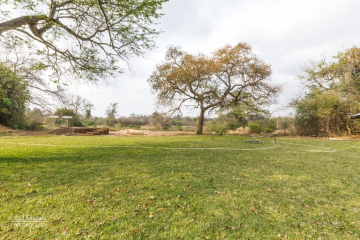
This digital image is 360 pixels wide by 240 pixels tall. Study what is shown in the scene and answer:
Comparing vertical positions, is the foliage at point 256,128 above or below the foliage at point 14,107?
below

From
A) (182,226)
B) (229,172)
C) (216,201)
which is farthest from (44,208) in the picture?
(229,172)

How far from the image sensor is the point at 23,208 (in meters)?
2.04

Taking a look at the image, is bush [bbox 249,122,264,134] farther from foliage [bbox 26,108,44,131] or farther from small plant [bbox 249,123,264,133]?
foliage [bbox 26,108,44,131]

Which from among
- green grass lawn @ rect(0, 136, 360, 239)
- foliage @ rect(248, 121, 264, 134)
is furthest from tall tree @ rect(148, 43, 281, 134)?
green grass lawn @ rect(0, 136, 360, 239)

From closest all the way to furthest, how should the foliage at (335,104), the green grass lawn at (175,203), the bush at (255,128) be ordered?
1. the green grass lawn at (175,203)
2. the foliage at (335,104)
3. the bush at (255,128)

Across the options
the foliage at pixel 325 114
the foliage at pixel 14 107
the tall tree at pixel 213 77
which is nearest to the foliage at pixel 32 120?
the foliage at pixel 14 107

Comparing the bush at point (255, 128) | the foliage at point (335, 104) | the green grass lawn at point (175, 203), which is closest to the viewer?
the green grass lawn at point (175, 203)

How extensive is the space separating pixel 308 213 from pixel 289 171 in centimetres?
210

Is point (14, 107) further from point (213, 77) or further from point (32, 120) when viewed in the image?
point (213, 77)

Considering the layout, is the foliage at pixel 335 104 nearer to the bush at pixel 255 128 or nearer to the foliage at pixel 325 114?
the foliage at pixel 325 114

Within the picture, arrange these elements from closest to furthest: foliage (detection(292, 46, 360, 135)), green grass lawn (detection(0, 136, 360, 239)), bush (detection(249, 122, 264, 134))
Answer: green grass lawn (detection(0, 136, 360, 239)) < foliage (detection(292, 46, 360, 135)) < bush (detection(249, 122, 264, 134))

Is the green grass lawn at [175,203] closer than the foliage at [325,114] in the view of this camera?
Yes

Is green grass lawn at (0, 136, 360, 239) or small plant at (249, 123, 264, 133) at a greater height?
small plant at (249, 123, 264, 133)

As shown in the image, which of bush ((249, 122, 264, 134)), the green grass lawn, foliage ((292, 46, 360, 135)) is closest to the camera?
the green grass lawn
